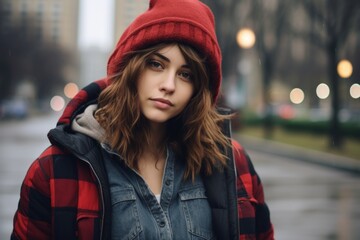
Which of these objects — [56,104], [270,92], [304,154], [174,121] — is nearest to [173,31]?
[174,121]

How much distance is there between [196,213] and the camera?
1.96 metres

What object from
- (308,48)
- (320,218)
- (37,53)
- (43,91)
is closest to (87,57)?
(43,91)

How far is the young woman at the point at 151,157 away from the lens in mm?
1805

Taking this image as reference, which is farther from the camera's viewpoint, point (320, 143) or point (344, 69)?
point (320, 143)

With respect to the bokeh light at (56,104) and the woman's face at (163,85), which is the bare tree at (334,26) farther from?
the bokeh light at (56,104)

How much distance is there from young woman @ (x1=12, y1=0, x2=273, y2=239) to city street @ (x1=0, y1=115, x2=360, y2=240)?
4.66 metres

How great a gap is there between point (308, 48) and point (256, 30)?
21903 mm

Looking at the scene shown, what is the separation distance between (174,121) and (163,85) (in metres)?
0.29

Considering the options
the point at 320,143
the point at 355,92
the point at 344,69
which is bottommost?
the point at 355,92

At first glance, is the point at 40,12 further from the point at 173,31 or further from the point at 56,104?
the point at 56,104

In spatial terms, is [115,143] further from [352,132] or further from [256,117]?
[256,117]

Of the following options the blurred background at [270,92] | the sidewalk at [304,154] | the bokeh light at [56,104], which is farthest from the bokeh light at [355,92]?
the bokeh light at [56,104]

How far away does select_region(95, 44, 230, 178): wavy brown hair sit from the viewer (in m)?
1.97

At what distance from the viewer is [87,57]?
519 feet
